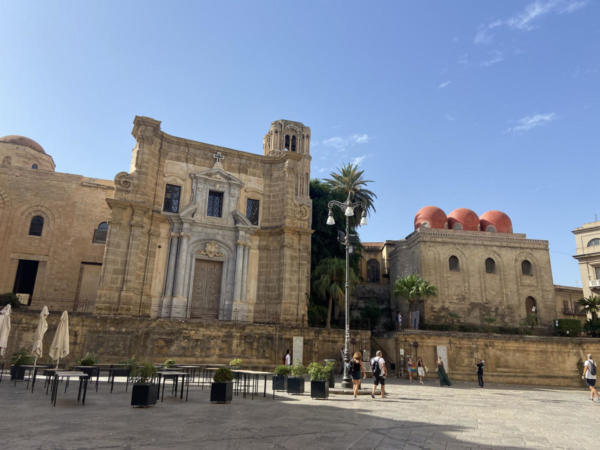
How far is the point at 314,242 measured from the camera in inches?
1275

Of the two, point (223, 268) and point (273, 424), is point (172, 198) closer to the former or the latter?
point (223, 268)

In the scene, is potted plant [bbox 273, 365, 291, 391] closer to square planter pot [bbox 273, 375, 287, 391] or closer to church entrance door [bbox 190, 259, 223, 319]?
square planter pot [bbox 273, 375, 287, 391]

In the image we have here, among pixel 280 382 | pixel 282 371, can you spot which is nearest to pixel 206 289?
pixel 280 382

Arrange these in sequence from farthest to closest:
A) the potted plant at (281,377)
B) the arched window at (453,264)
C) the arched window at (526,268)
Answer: the arched window at (526,268) < the arched window at (453,264) < the potted plant at (281,377)

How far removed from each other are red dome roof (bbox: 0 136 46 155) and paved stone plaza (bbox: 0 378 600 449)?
3621 cm

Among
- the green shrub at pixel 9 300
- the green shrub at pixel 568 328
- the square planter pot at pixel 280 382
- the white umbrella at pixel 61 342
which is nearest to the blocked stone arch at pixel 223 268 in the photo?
the green shrub at pixel 9 300

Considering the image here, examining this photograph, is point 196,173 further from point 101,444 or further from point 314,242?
point 101,444

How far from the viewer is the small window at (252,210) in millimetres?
26625

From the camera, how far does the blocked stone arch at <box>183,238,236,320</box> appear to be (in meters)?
23.8

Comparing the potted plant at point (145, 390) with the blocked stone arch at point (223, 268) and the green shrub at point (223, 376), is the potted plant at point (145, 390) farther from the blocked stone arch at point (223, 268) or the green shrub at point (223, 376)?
the blocked stone arch at point (223, 268)

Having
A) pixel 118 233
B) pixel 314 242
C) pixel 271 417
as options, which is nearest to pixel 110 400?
pixel 271 417

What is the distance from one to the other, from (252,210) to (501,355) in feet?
57.4

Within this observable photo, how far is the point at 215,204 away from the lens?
25953 mm

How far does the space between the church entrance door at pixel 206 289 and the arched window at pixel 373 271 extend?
22.1 m
